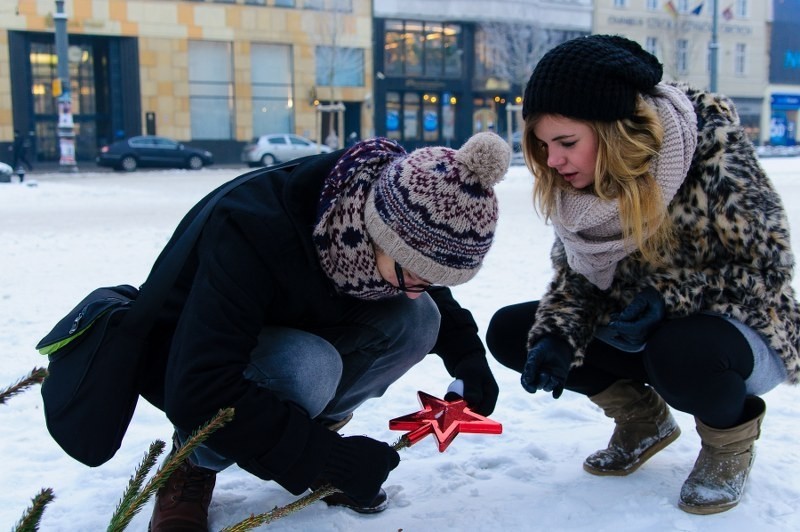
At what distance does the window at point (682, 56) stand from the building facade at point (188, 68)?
13565 mm

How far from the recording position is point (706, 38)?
114 ft

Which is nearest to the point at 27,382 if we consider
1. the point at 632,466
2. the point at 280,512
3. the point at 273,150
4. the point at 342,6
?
the point at 280,512

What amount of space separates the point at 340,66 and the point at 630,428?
2755cm

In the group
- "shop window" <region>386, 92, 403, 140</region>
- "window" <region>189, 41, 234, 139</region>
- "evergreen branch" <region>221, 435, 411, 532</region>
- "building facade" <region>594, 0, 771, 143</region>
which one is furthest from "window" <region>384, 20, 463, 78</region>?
"evergreen branch" <region>221, 435, 411, 532</region>

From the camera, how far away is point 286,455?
152cm

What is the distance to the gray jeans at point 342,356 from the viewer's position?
5.58 ft

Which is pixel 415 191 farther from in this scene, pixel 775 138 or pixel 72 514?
pixel 775 138

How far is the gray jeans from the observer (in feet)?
5.58

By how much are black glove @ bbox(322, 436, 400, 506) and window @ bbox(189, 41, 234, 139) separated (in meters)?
26.4

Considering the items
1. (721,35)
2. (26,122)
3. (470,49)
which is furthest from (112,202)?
(721,35)

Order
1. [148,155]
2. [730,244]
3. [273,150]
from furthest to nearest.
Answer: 1. [273,150]
2. [148,155]
3. [730,244]

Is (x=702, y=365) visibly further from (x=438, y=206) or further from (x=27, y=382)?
(x=27, y=382)

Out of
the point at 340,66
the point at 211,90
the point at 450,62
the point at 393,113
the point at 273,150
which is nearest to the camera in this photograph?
the point at 273,150

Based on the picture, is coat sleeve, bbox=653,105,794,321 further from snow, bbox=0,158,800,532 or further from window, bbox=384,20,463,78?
window, bbox=384,20,463,78
